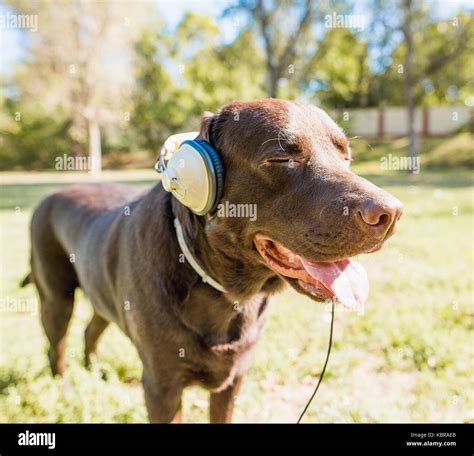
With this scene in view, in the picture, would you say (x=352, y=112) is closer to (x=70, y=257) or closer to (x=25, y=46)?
(x=25, y=46)

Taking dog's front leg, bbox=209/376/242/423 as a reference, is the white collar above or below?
above

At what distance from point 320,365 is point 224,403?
1275mm

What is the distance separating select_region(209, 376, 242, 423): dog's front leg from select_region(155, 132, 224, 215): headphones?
1.17 meters

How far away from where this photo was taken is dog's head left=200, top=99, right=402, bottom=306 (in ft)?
5.78

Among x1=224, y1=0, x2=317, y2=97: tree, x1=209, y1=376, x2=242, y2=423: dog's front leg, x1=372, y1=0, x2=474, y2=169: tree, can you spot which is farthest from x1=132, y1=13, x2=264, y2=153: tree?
x1=209, y1=376, x2=242, y2=423: dog's front leg

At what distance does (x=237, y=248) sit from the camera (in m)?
2.19

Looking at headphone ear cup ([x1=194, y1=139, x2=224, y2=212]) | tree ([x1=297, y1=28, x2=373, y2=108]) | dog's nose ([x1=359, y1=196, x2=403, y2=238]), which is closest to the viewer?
dog's nose ([x1=359, y1=196, x2=403, y2=238])

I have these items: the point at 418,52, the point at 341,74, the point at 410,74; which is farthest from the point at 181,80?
the point at 410,74

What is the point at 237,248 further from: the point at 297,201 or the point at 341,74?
the point at 341,74

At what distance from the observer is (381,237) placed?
1741mm

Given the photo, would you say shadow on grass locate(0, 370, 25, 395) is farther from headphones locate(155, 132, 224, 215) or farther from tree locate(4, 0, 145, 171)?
tree locate(4, 0, 145, 171)

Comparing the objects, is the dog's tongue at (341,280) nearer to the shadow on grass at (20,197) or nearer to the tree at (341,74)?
the shadow on grass at (20,197)

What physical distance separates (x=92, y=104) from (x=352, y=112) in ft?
58.8
